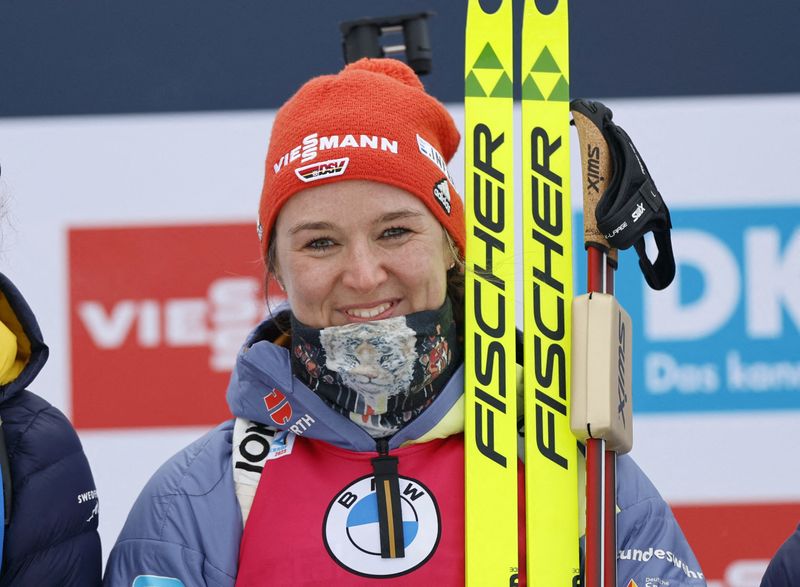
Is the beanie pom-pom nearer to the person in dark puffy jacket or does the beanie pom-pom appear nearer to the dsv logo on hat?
the dsv logo on hat

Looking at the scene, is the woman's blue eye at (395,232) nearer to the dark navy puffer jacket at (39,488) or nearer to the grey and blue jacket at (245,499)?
the grey and blue jacket at (245,499)

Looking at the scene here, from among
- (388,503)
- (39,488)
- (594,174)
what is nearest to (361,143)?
(594,174)

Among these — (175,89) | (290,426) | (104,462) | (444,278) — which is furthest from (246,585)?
(175,89)

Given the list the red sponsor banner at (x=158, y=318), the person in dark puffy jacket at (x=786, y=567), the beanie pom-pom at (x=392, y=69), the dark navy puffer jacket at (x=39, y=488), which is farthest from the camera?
the red sponsor banner at (x=158, y=318)

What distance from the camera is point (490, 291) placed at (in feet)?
6.39

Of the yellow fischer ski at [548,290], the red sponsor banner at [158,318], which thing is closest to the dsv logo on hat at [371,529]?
the yellow fischer ski at [548,290]

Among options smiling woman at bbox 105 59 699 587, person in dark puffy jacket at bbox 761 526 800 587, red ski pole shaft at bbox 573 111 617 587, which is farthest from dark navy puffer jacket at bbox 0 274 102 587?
person in dark puffy jacket at bbox 761 526 800 587

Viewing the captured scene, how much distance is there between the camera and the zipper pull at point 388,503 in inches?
70.1

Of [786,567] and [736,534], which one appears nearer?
[786,567]

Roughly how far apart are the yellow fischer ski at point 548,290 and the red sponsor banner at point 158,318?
154cm

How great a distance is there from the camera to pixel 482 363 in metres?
1.92

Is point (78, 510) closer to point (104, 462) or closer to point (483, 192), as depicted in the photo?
point (483, 192)

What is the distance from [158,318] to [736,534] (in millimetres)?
1748

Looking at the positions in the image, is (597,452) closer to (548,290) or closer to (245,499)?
(548,290)
